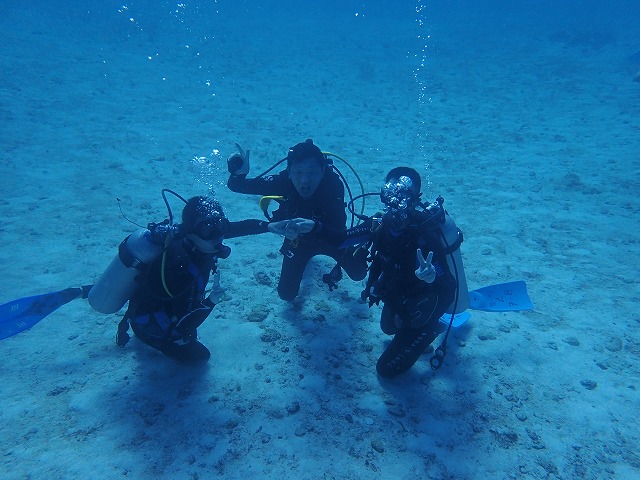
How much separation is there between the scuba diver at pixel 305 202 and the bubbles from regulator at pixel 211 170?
14.7 feet

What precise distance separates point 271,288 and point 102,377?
8.90 ft

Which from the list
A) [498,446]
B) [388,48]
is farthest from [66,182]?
[388,48]

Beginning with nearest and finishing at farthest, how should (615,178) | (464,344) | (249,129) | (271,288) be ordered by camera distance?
(464,344) < (271,288) < (615,178) < (249,129)

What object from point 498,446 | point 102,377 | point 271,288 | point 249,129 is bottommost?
point 498,446

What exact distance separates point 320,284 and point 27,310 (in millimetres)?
4138

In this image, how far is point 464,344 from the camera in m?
4.91

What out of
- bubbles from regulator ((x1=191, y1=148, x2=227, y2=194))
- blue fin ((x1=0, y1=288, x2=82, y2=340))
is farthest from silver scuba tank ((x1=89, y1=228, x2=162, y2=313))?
Answer: bubbles from regulator ((x1=191, y1=148, x2=227, y2=194))

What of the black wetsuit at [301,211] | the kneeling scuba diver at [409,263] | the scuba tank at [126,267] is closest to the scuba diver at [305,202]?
the black wetsuit at [301,211]

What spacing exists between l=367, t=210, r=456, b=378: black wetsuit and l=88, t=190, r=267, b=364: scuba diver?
1813 millimetres

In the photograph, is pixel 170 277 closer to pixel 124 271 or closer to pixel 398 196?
pixel 124 271

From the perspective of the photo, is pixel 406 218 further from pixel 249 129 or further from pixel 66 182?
pixel 249 129

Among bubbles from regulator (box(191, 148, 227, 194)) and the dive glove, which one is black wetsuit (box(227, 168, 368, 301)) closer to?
the dive glove

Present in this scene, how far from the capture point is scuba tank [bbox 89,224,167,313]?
143 inches

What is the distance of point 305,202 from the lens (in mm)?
5160
